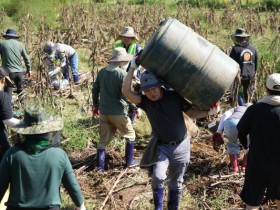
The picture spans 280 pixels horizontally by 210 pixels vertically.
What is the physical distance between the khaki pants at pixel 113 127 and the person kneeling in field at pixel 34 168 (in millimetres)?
2727

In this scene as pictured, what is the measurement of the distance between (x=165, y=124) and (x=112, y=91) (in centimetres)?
159

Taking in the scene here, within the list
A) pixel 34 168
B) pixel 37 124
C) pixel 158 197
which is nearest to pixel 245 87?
pixel 158 197

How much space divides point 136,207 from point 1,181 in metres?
2.29

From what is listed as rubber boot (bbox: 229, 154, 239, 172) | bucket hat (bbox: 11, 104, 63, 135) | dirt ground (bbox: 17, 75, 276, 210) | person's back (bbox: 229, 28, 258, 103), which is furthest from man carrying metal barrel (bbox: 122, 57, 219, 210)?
person's back (bbox: 229, 28, 258, 103)

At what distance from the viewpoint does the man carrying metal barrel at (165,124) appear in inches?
173

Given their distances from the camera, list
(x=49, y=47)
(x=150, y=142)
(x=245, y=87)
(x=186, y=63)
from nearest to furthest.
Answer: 1. (x=186, y=63)
2. (x=150, y=142)
3. (x=245, y=87)
4. (x=49, y=47)

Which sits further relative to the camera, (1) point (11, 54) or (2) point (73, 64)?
(2) point (73, 64)

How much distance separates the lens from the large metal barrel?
4.07 m

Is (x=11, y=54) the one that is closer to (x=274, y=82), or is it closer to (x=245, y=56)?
(x=245, y=56)

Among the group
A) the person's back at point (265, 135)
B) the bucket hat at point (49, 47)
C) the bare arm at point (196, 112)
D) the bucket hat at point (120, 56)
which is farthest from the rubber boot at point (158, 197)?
the bucket hat at point (49, 47)

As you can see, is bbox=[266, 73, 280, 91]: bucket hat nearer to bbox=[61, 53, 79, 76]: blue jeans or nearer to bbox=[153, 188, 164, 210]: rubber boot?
bbox=[153, 188, 164, 210]: rubber boot

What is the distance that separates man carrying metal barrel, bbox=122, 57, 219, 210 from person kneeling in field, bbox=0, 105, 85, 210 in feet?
4.44

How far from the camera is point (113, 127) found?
20.4 ft

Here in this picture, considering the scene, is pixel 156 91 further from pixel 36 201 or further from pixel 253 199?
pixel 36 201
